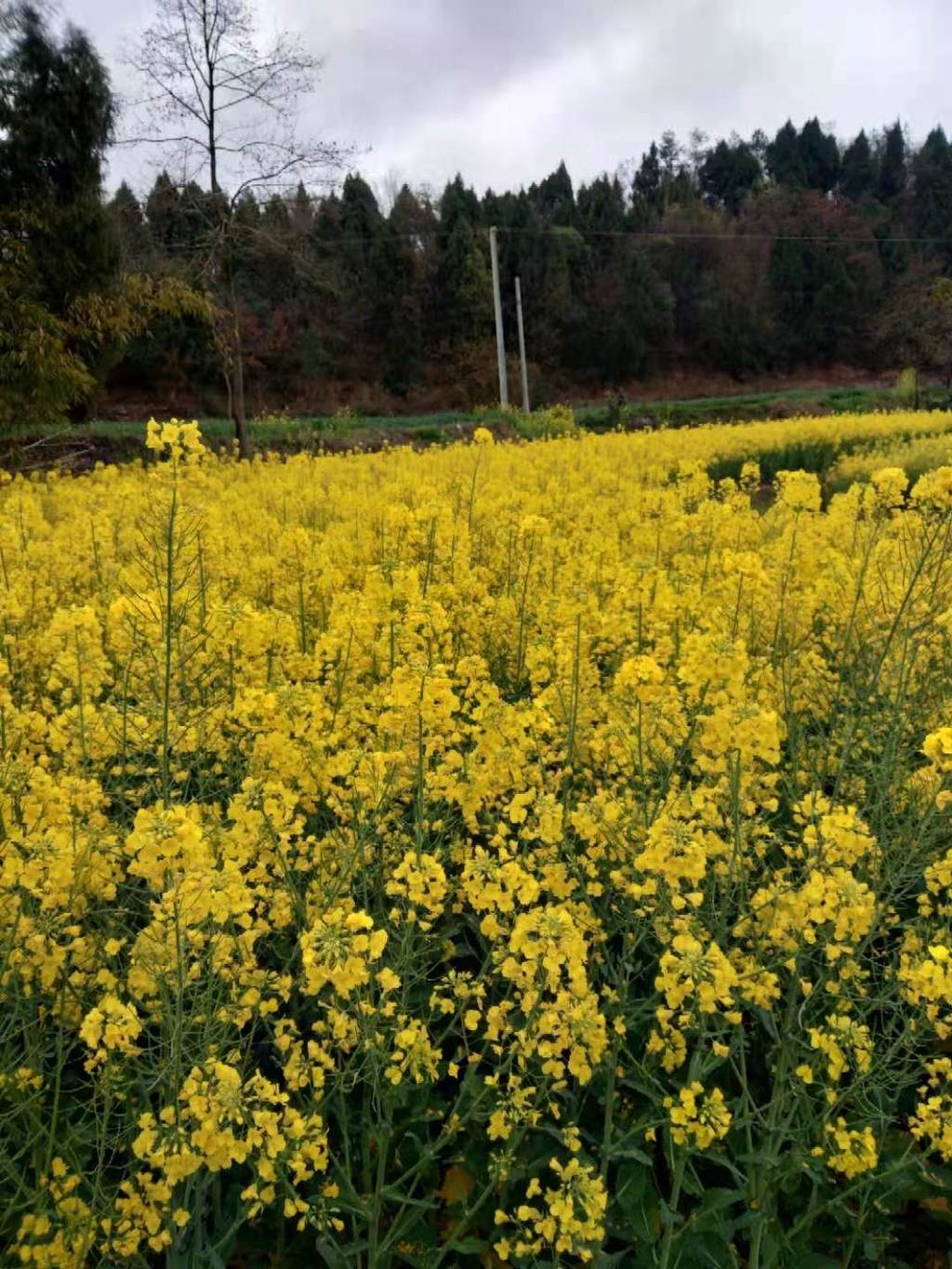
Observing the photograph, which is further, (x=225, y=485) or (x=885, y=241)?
(x=885, y=241)

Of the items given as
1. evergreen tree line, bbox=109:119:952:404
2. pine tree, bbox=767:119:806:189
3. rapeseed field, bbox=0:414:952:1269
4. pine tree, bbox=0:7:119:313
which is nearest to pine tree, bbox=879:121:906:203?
evergreen tree line, bbox=109:119:952:404

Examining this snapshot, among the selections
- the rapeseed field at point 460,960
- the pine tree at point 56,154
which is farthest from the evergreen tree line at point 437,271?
the rapeseed field at point 460,960

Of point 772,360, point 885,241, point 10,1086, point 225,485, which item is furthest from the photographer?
point 885,241

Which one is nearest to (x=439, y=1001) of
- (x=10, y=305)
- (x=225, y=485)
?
(x=225, y=485)

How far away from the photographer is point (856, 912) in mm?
1681

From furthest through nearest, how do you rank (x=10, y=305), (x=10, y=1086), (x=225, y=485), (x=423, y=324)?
1. (x=423, y=324)
2. (x=10, y=305)
3. (x=225, y=485)
4. (x=10, y=1086)

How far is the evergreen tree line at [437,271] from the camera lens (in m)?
12.4

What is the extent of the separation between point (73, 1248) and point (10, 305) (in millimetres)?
12073

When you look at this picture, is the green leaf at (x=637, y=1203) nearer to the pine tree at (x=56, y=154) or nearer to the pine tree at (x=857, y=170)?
the pine tree at (x=56, y=154)

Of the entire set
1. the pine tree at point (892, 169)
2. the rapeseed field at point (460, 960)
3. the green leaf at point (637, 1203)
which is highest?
the pine tree at point (892, 169)

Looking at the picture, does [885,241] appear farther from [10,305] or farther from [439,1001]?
[439,1001]

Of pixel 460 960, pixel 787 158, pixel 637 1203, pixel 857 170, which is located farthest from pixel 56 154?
pixel 787 158

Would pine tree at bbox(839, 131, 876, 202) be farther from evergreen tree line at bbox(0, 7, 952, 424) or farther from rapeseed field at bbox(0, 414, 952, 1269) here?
rapeseed field at bbox(0, 414, 952, 1269)

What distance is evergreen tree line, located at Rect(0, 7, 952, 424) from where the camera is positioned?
1238cm
